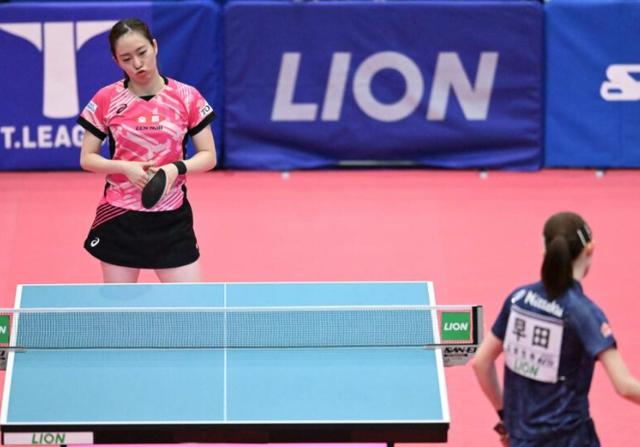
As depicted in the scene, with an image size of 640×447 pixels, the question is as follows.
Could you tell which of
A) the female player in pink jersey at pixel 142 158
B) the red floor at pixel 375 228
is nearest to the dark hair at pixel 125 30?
the female player in pink jersey at pixel 142 158

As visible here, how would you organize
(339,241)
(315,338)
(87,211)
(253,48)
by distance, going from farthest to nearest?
(253,48), (87,211), (339,241), (315,338)

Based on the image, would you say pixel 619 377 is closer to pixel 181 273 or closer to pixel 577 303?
pixel 577 303

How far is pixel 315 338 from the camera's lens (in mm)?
4625

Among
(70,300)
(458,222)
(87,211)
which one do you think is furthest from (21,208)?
(70,300)

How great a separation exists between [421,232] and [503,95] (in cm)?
186

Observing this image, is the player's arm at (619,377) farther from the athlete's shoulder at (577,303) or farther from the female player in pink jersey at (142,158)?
the female player in pink jersey at (142,158)

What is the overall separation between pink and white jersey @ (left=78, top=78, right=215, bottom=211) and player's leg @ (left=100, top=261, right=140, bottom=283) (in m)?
0.27

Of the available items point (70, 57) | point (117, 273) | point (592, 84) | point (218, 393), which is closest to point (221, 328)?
point (218, 393)

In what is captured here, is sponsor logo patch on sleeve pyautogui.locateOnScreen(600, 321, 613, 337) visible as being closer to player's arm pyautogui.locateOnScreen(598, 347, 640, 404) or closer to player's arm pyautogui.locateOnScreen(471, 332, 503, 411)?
player's arm pyautogui.locateOnScreen(598, 347, 640, 404)

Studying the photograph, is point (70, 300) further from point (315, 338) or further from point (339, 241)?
point (339, 241)

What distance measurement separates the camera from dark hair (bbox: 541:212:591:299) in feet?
11.7

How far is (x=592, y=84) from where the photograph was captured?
10.1m

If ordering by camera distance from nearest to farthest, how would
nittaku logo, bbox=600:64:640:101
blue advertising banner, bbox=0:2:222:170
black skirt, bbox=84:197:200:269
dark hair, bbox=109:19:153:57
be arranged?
dark hair, bbox=109:19:153:57
black skirt, bbox=84:197:200:269
blue advertising banner, bbox=0:2:222:170
nittaku logo, bbox=600:64:640:101

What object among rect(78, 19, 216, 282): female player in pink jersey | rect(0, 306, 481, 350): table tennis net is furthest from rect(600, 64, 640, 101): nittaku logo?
rect(0, 306, 481, 350): table tennis net
